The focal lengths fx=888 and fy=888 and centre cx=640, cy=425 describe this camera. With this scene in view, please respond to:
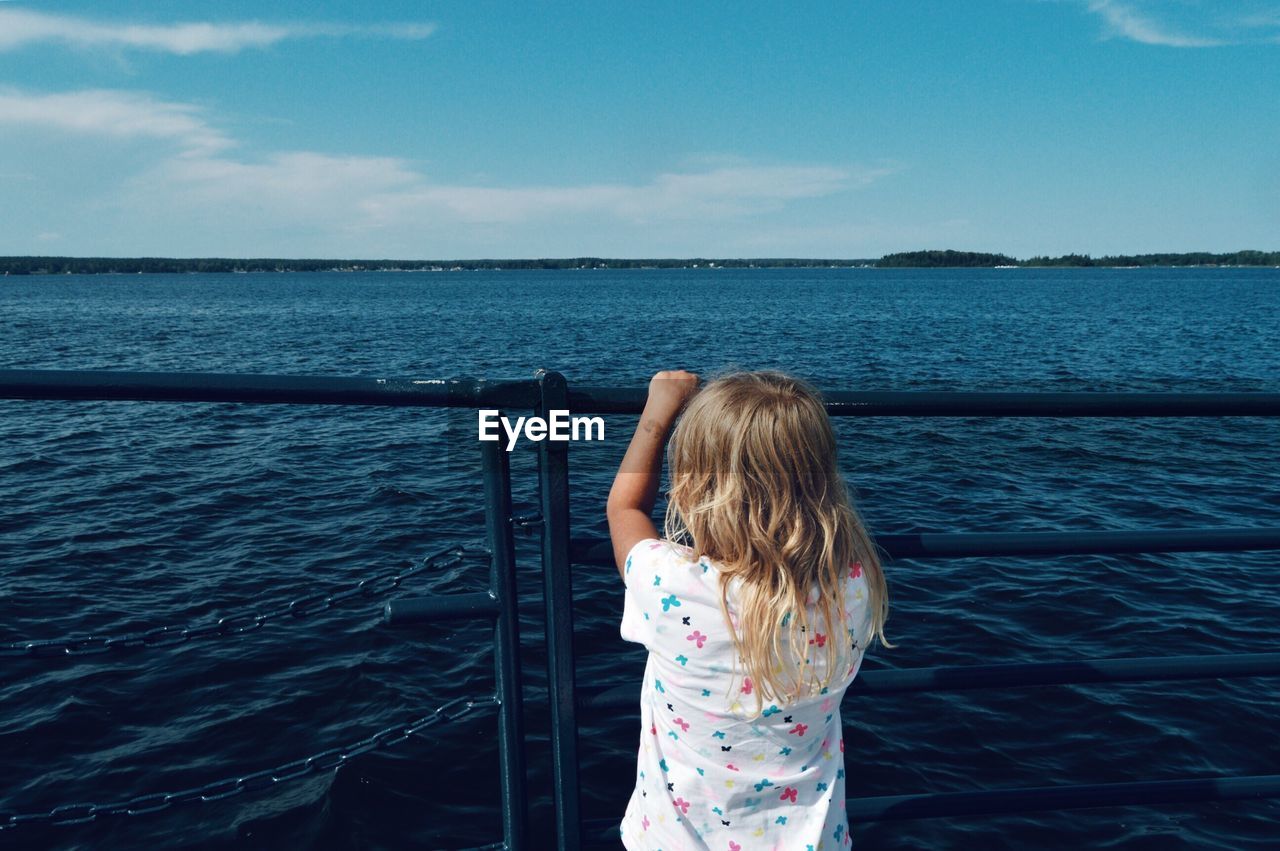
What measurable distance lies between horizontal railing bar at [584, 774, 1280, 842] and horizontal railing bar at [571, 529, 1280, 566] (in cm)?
58

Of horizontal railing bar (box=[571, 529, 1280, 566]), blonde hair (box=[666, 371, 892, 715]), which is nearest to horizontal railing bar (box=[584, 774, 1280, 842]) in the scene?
horizontal railing bar (box=[571, 529, 1280, 566])

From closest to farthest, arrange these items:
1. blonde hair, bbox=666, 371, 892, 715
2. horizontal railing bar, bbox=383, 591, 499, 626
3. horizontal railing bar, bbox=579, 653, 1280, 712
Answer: blonde hair, bbox=666, 371, 892, 715
horizontal railing bar, bbox=383, 591, 499, 626
horizontal railing bar, bbox=579, 653, 1280, 712

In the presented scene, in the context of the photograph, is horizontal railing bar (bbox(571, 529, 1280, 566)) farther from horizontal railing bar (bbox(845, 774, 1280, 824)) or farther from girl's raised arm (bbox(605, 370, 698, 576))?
horizontal railing bar (bbox(845, 774, 1280, 824))

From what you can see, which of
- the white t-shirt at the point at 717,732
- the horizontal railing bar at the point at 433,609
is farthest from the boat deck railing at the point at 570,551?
the white t-shirt at the point at 717,732

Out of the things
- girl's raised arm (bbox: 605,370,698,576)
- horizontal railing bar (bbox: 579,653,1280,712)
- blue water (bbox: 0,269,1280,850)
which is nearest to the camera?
girl's raised arm (bbox: 605,370,698,576)

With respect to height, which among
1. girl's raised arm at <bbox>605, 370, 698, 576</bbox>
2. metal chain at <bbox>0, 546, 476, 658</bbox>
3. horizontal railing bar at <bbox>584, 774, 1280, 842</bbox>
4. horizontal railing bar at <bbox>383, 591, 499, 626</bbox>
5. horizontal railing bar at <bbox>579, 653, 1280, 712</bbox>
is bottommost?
horizontal railing bar at <bbox>584, 774, 1280, 842</bbox>

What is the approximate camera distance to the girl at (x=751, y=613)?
1562 millimetres

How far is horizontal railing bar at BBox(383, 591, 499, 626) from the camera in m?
1.86

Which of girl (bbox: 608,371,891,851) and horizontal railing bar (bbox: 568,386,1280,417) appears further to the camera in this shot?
horizontal railing bar (bbox: 568,386,1280,417)

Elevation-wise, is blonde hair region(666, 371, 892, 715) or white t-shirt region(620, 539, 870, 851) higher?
→ blonde hair region(666, 371, 892, 715)

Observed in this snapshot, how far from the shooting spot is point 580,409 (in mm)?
1880

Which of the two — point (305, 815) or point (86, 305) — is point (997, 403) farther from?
point (86, 305)

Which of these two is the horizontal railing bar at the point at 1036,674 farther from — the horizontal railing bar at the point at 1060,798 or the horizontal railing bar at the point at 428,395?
the horizontal railing bar at the point at 428,395

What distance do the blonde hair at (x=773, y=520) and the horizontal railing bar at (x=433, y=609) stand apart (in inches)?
22.4
